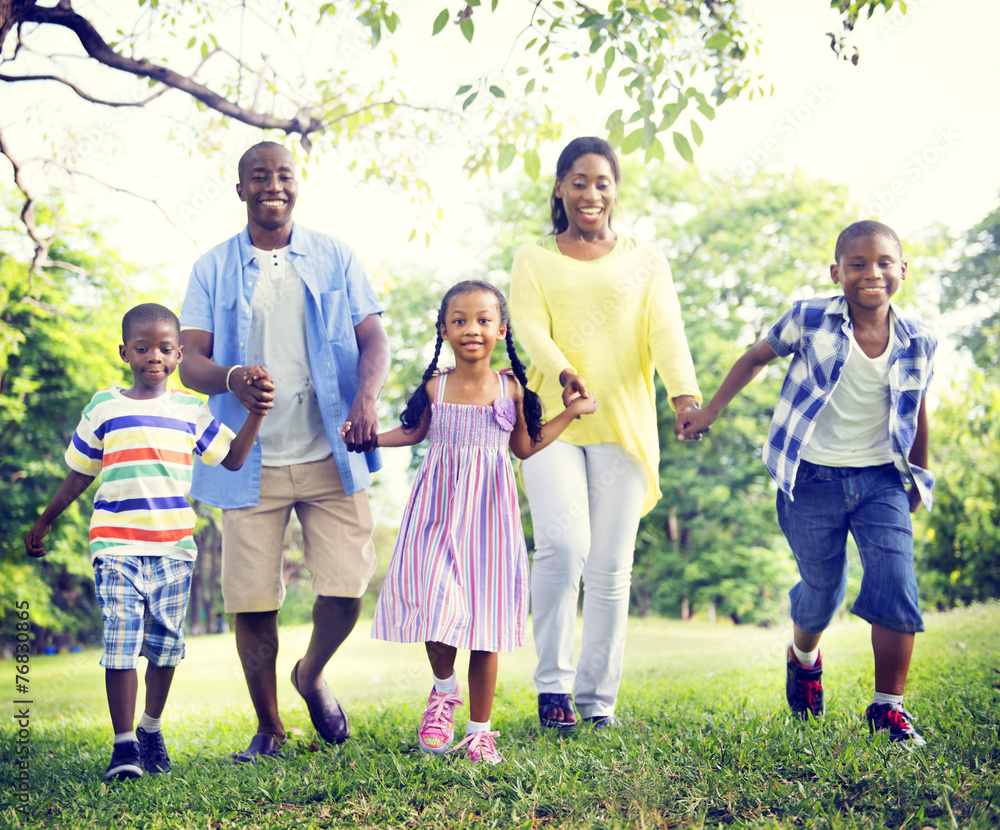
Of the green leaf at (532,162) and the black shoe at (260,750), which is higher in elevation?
the green leaf at (532,162)

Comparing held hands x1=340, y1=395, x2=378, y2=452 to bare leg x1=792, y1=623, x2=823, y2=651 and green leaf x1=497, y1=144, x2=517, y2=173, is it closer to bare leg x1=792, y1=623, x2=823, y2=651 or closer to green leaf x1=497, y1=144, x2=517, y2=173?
green leaf x1=497, y1=144, x2=517, y2=173

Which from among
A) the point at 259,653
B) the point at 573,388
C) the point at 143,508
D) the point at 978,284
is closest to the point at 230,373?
the point at 143,508

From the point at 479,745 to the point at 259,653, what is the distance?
3.43 feet

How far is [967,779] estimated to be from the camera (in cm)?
278

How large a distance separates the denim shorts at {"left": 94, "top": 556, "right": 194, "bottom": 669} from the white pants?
146 centimetres

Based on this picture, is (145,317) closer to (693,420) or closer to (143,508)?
(143,508)

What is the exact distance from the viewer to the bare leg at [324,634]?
364 centimetres

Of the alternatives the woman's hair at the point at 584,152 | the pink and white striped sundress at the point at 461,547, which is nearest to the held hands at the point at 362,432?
the pink and white striped sundress at the point at 461,547

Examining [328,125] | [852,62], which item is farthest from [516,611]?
[328,125]

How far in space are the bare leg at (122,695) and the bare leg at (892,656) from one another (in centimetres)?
286

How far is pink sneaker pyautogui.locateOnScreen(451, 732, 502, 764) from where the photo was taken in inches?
123

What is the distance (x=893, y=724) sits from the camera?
3.21m

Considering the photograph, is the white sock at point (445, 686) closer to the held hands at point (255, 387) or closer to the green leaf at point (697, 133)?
the held hands at point (255, 387)

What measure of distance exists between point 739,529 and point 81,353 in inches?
560
